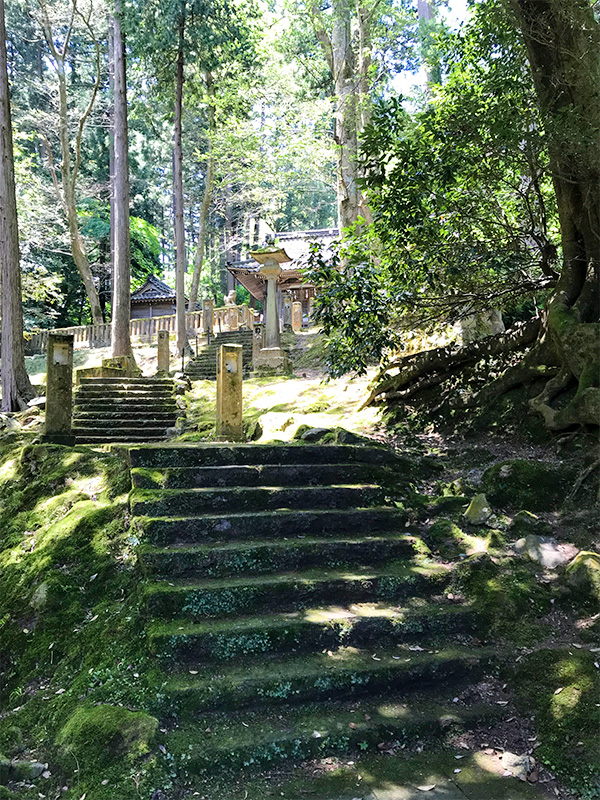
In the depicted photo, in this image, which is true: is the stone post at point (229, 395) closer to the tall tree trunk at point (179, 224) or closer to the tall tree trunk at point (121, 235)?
the tall tree trunk at point (121, 235)

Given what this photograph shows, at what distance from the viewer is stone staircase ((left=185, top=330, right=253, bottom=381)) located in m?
17.1

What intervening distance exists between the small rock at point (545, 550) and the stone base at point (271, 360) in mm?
11674

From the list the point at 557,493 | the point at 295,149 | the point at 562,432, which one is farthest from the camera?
the point at 295,149

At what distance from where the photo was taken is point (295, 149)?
1933cm

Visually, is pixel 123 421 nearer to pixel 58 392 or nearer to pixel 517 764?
pixel 58 392

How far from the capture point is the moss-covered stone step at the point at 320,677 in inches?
117

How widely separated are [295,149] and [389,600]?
60.7 feet

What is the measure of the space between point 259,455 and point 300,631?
1863mm

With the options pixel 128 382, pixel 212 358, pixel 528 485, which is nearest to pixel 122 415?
pixel 128 382

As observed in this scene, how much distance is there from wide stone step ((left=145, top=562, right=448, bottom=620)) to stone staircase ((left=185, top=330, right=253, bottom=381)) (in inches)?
480

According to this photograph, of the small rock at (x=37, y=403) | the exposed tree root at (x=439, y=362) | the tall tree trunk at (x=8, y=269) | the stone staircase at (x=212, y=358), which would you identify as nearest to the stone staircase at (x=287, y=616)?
the exposed tree root at (x=439, y=362)

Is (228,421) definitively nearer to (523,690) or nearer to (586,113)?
(523,690)

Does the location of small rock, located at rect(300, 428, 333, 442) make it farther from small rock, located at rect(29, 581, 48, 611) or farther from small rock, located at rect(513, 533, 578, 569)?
small rock, located at rect(29, 581, 48, 611)

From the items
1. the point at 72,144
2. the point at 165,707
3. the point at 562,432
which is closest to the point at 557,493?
the point at 562,432
